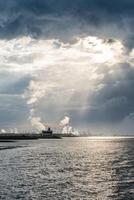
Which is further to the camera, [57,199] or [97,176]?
[97,176]

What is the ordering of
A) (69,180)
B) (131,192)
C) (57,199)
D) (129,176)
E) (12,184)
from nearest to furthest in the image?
(57,199), (131,192), (12,184), (69,180), (129,176)

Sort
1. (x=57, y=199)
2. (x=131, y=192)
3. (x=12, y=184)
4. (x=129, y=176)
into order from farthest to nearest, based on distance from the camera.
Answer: (x=129, y=176) < (x=12, y=184) < (x=131, y=192) < (x=57, y=199)

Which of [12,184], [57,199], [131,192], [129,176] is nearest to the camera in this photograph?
[57,199]

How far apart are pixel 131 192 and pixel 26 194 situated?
12861 mm

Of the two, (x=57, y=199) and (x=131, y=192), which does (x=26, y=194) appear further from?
(x=131, y=192)

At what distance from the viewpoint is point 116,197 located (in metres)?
45.9

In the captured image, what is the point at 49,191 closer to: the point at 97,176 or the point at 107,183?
the point at 107,183

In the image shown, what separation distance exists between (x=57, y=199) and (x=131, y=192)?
9840 millimetres

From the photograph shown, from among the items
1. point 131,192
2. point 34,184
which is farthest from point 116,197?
point 34,184

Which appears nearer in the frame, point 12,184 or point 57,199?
point 57,199

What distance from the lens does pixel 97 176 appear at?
66.9 m

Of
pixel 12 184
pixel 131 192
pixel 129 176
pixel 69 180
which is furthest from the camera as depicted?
pixel 129 176

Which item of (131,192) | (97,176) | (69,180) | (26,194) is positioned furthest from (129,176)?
(26,194)

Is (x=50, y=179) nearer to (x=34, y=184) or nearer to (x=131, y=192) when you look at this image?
(x=34, y=184)
